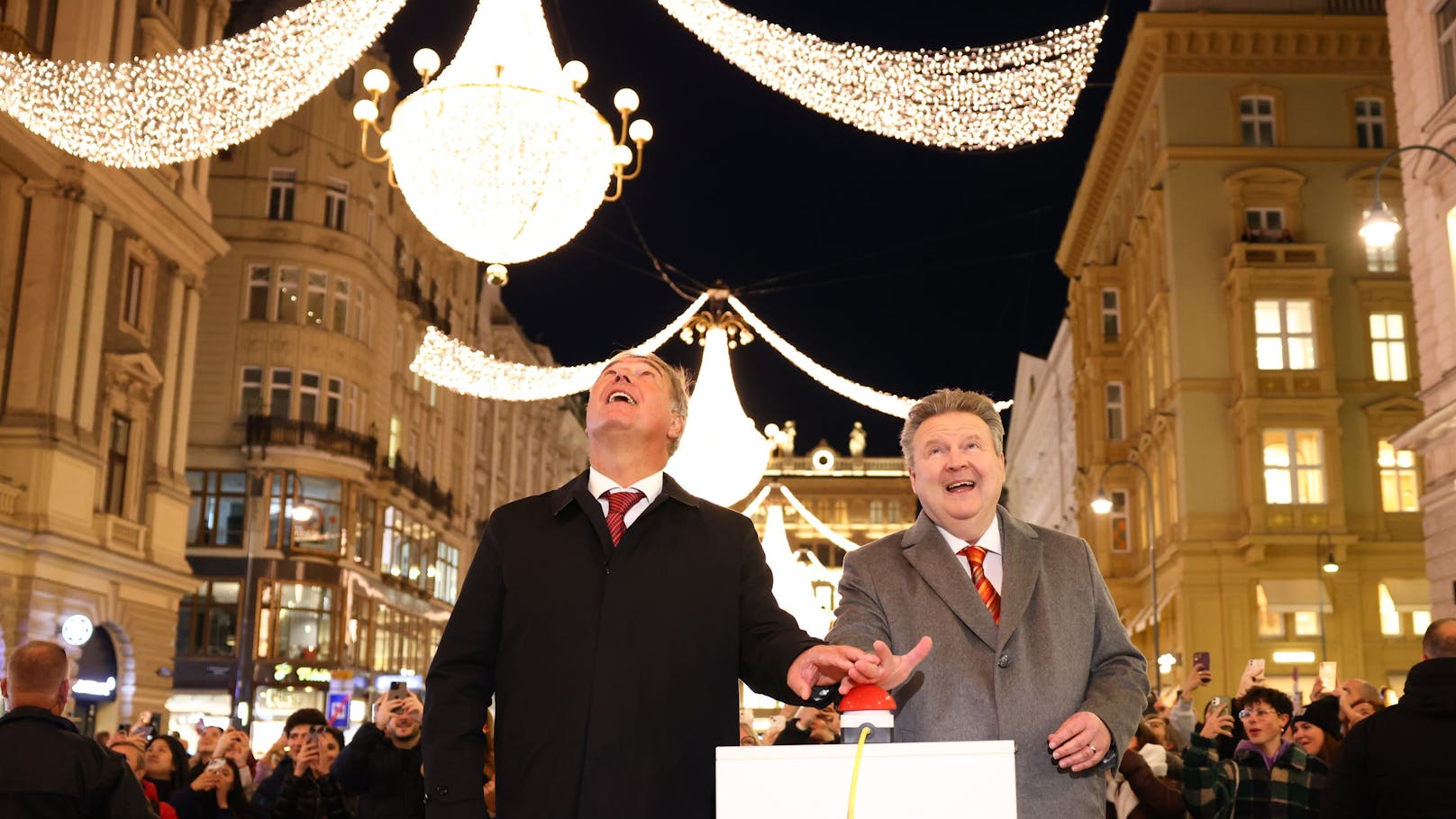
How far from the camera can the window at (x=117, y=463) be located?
30.4 meters

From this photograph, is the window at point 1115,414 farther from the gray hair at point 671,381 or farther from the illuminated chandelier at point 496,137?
the gray hair at point 671,381

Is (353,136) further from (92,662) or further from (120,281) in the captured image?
(92,662)

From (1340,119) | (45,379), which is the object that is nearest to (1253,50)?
(1340,119)

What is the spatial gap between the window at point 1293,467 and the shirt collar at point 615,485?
36.3 m

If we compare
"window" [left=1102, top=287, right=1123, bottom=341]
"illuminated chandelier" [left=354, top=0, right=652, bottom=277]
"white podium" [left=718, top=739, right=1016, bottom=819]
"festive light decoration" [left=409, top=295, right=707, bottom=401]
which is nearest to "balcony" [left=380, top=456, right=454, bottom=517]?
"window" [left=1102, top=287, right=1123, bottom=341]

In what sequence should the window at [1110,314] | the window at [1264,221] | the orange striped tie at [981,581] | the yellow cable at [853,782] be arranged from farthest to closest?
the window at [1110,314] → the window at [1264,221] → the orange striped tie at [981,581] → the yellow cable at [853,782]

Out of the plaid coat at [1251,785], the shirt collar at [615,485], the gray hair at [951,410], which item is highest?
the gray hair at [951,410]

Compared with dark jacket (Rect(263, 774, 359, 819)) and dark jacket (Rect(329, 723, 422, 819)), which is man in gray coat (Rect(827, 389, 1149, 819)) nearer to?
dark jacket (Rect(329, 723, 422, 819))

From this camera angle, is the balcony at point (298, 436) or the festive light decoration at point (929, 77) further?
the balcony at point (298, 436)

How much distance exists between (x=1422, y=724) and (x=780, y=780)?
13.9 feet

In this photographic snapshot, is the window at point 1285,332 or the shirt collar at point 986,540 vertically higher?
the window at point 1285,332

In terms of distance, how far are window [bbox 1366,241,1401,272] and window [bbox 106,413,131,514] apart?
30339 mm

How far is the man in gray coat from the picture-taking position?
4.27m

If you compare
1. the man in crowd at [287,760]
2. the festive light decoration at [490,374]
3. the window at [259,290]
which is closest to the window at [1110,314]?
the window at [259,290]
